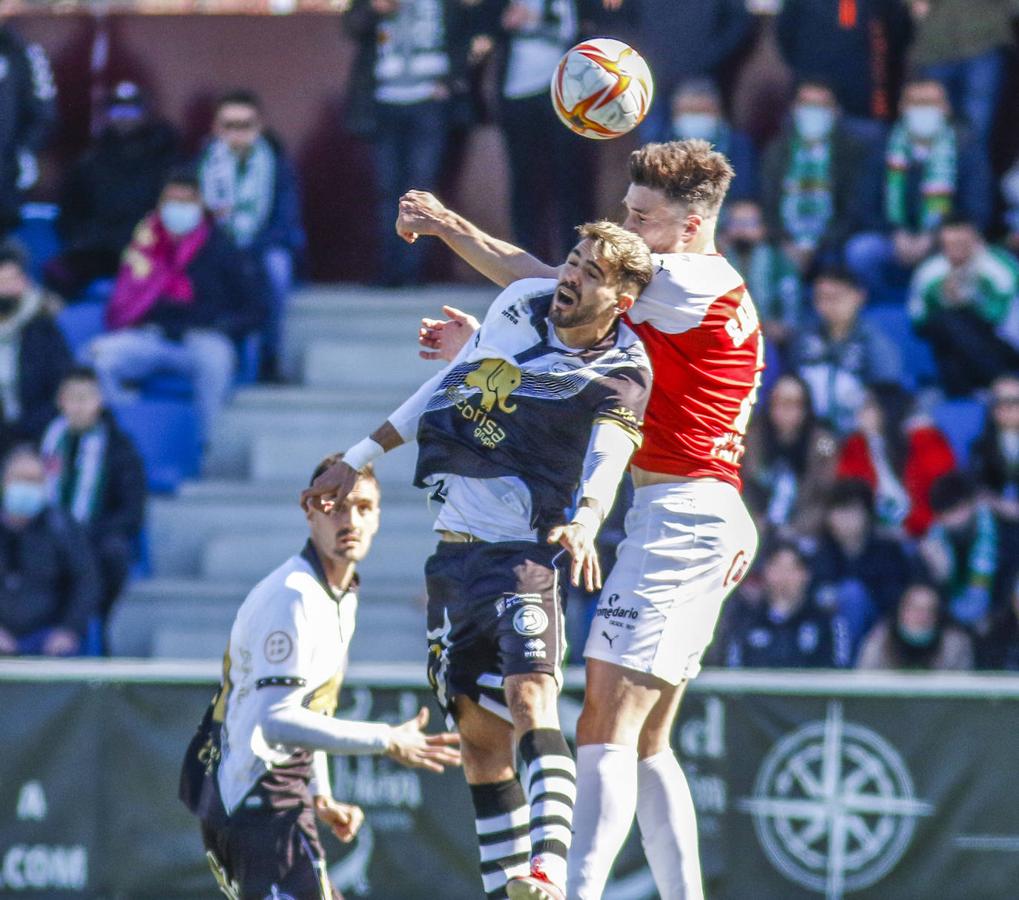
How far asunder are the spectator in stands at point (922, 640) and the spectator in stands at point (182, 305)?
486 cm

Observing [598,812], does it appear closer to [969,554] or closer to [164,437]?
[969,554]

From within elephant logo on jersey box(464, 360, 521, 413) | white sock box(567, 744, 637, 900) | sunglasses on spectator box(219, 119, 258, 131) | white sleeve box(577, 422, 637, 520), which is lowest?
white sock box(567, 744, 637, 900)

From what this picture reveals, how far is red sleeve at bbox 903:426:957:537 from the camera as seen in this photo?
11844 millimetres

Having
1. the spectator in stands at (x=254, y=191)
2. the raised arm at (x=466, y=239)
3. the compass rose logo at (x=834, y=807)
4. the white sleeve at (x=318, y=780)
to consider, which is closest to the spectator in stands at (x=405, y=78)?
the spectator in stands at (x=254, y=191)

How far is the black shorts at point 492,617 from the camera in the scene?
21.1 ft

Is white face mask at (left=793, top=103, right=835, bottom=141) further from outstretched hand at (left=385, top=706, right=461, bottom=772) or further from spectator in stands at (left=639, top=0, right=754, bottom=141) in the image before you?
outstretched hand at (left=385, top=706, right=461, bottom=772)

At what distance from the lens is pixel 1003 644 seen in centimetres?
1105

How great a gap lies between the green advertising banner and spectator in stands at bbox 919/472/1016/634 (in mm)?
1431

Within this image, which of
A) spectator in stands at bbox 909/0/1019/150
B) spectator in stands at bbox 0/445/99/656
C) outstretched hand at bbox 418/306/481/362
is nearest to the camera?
outstretched hand at bbox 418/306/481/362

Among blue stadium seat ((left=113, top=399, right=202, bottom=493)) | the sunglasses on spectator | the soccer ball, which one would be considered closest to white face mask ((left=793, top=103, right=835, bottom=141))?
the sunglasses on spectator

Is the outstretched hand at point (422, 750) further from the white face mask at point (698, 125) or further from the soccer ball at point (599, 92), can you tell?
the white face mask at point (698, 125)

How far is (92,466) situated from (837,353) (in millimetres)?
4583

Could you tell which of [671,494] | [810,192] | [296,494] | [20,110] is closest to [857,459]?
[810,192]

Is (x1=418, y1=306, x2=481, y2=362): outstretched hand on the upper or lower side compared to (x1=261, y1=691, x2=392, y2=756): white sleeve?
upper
